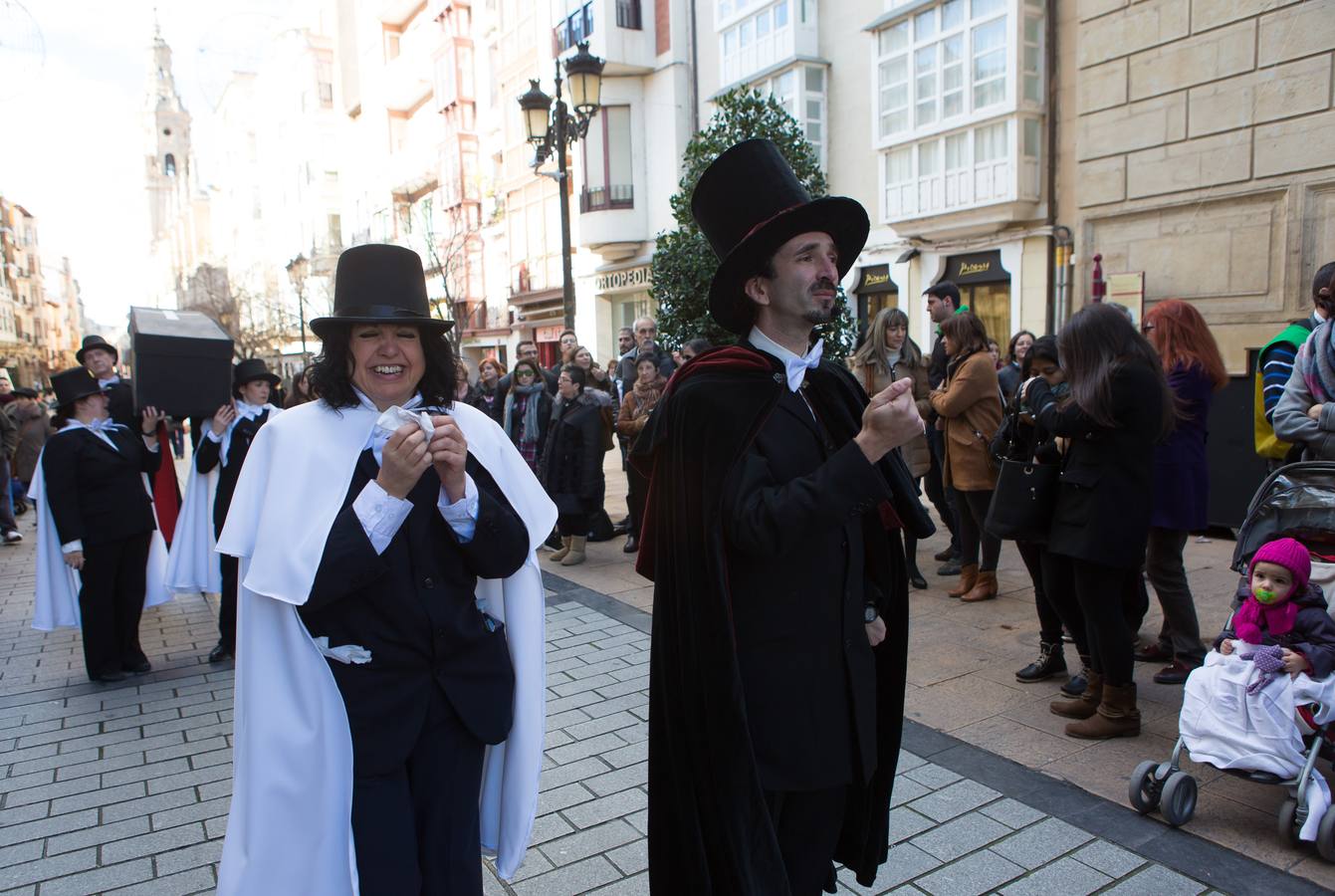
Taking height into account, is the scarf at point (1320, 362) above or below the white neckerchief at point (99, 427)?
above

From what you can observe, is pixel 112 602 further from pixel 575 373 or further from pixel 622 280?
pixel 622 280

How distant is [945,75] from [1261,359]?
522 inches

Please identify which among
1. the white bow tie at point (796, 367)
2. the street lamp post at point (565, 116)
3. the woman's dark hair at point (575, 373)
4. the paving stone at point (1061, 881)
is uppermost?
the street lamp post at point (565, 116)

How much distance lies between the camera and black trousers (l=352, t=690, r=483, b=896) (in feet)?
7.07

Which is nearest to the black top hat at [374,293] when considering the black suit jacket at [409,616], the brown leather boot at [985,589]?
the black suit jacket at [409,616]

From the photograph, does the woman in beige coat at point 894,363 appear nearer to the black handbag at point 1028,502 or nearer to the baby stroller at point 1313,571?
the black handbag at point 1028,502

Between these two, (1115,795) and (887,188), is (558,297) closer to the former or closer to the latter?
(887,188)

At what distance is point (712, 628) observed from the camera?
2.09 metres

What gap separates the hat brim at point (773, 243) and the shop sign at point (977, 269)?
1472 centimetres

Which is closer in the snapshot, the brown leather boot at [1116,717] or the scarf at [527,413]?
the brown leather boot at [1116,717]

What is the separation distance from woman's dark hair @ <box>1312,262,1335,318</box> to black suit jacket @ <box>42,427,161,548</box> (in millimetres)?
6649

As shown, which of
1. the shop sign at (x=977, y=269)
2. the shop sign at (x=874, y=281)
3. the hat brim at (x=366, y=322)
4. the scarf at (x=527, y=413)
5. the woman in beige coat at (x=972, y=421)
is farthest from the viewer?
the shop sign at (x=874, y=281)

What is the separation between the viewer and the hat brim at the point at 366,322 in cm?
226

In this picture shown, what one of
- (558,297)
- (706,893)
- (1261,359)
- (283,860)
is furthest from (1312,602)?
(558,297)
